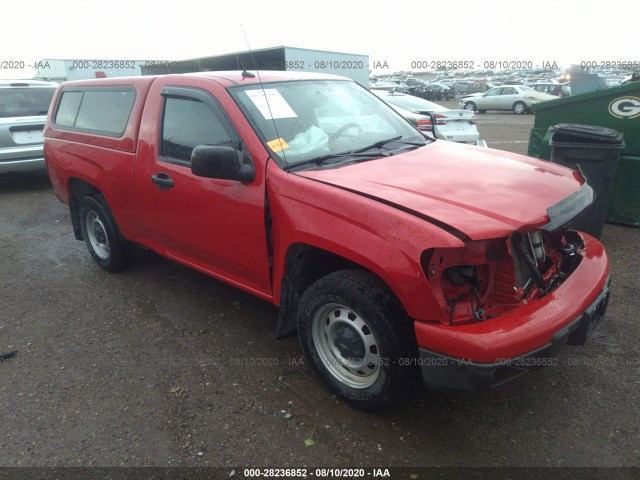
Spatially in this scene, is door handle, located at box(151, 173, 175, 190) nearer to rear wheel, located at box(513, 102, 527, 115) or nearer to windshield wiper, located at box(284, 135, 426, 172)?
windshield wiper, located at box(284, 135, 426, 172)

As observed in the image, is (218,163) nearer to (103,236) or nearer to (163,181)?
(163,181)

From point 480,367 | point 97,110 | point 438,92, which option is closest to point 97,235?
point 97,110

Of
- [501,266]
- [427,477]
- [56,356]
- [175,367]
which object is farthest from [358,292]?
[56,356]

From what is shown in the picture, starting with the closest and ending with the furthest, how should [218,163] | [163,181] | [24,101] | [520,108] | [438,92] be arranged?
[218,163] < [163,181] < [24,101] < [520,108] < [438,92]

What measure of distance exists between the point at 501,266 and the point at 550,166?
1.11 meters

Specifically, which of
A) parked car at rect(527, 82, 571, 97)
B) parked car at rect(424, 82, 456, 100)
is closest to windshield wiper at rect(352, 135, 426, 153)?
parked car at rect(527, 82, 571, 97)

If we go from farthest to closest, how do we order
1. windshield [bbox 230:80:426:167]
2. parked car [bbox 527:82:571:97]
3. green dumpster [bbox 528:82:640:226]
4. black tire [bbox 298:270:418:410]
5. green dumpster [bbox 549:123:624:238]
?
parked car [bbox 527:82:571:97], green dumpster [bbox 528:82:640:226], green dumpster [bbox 549:123:624:238], windshield [bbox 230:80:426:167], black tire [bbox 298:270:418:410]

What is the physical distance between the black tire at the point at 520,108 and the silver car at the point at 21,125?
20.6 meters

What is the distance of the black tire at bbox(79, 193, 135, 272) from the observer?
4.42 metres

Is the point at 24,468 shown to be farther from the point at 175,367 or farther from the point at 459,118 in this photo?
the point at 459,118

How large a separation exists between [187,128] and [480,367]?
97.0 inches

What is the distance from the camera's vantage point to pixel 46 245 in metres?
5.67

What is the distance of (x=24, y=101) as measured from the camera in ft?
25.7

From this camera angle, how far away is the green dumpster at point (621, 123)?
5.26 metres
